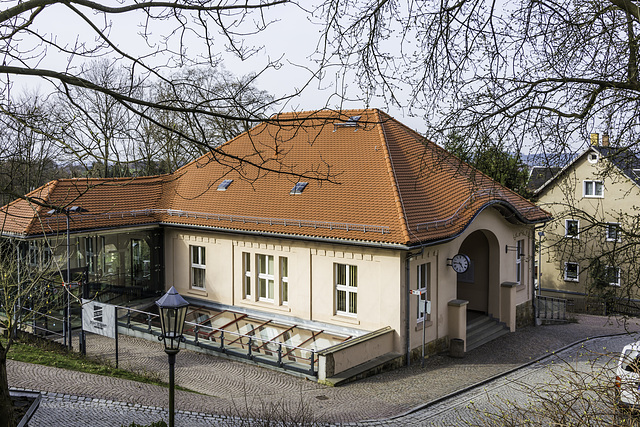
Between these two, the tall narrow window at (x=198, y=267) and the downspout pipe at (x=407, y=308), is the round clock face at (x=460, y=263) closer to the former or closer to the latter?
the downspout pipe at (x=407, y=308)

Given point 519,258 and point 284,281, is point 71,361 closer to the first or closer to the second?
point 284,281

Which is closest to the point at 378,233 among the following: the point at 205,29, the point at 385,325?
the point at 385,325

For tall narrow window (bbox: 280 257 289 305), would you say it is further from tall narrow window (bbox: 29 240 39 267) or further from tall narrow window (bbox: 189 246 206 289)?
tall narrow window (bbox: 29 240 39 267)

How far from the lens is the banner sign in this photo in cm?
1697

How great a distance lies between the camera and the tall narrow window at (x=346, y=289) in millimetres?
18319

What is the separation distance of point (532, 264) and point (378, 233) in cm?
942

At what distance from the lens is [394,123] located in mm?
23375

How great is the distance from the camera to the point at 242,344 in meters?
18.2

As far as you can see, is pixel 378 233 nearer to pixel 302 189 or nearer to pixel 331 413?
pixel 302 189

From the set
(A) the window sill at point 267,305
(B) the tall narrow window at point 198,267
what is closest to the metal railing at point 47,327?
(B) the tall narrow window at point 198,267

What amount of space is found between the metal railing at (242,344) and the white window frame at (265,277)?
1.50 m

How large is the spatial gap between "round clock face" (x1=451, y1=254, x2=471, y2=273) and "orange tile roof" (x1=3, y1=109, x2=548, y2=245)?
3.15 feet

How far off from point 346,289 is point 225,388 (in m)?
5.03

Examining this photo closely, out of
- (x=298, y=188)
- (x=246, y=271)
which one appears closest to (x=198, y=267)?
(x=246, y=271)
